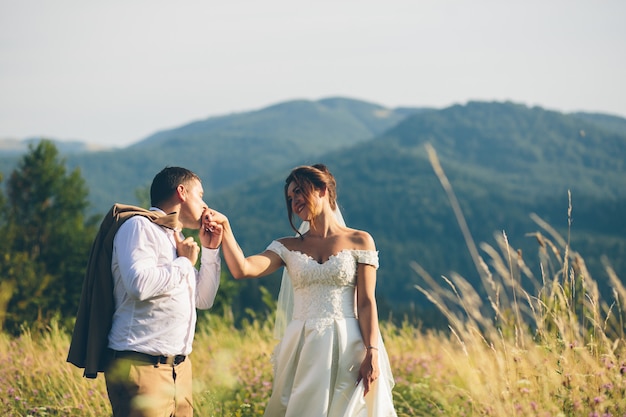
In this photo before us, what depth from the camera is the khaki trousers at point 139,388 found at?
325 cm

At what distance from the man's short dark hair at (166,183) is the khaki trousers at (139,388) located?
824 millimetres

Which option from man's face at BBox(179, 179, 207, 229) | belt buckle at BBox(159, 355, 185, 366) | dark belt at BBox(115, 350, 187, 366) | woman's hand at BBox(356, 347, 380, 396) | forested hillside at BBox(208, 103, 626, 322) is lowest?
forested hillside at BBox(208, 103, 626, 322)

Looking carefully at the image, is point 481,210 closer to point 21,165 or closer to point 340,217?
point 21,165

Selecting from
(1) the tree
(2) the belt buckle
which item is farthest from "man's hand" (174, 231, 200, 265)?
(1) the tree

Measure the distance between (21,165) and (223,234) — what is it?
43.5 meters

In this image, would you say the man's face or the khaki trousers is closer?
the khaki trousers

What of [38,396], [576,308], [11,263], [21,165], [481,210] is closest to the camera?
[576,308]

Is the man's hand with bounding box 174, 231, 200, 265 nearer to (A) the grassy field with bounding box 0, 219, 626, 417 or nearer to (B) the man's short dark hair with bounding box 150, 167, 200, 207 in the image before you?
(B) the man's short dark hair with bounding box 150, 167, 200, 207

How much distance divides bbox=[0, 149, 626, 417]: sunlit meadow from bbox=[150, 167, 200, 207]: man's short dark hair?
111 cm

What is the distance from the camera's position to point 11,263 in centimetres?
2788

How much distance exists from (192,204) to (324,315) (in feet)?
3.42

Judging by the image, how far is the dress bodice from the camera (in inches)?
158

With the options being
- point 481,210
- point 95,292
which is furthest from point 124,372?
point 481,210

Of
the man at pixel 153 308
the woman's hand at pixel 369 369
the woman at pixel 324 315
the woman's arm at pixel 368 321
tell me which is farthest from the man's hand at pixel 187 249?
the woman's hand at pixel 369 369
